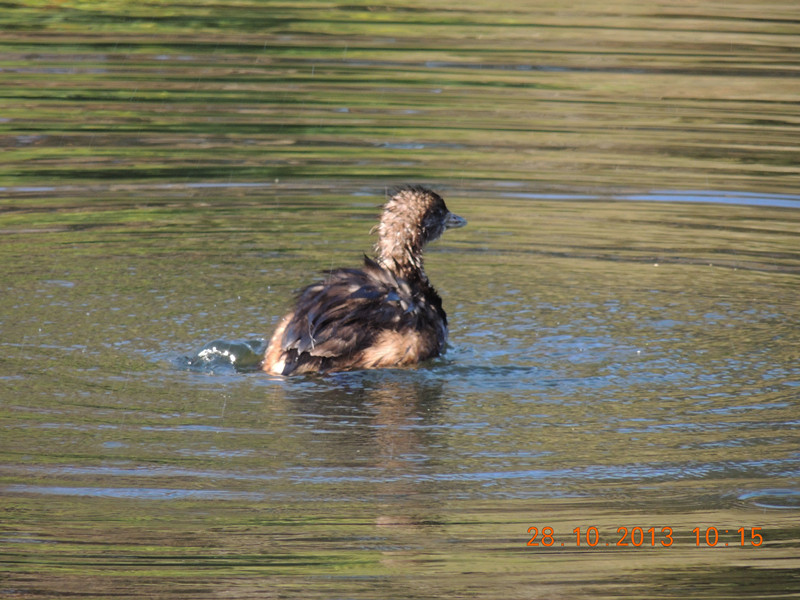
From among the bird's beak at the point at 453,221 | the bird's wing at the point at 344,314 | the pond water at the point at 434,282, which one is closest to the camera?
the pond water at the point at 434,282

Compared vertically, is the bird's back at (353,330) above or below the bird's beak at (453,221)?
below

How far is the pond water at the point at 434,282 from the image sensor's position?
5.78 metres

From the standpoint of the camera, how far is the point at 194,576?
5.41 metres

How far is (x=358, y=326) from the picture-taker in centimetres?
811

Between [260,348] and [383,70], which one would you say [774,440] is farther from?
[383,70]

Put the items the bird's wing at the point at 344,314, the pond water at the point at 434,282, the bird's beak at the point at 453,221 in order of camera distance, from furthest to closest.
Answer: the bird's beak at the point at 453,221 < the bird's wing at the point at 344,314 < the pond water at the point at 434,282

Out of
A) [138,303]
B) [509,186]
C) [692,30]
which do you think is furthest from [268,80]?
[138,303]

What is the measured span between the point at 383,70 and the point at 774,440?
383 inches
